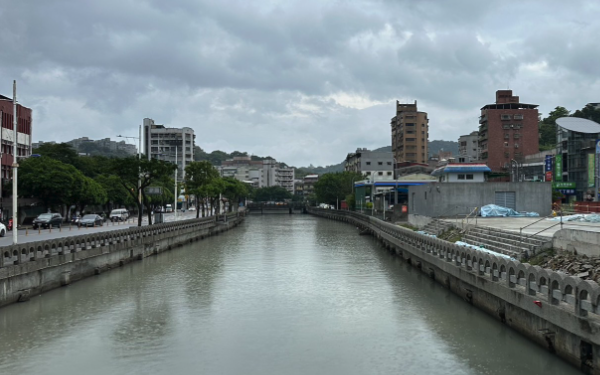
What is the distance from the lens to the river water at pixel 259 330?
53.0ft

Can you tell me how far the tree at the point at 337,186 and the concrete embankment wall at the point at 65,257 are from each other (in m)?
99.0

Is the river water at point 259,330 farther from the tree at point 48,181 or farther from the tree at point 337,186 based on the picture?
the tree at point 337,186

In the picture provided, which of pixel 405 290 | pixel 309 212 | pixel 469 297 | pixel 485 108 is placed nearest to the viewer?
pixel 469 297

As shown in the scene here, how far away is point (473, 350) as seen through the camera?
1772 cm

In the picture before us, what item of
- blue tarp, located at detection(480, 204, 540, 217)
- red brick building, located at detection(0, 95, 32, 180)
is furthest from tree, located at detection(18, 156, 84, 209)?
blue tarp, located at detection(480, 204, 540, 217)

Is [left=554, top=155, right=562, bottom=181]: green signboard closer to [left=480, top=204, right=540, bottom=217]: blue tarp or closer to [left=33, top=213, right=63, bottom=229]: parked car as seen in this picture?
[left=480, top=204, right=540, bottom=217]: blue tarp

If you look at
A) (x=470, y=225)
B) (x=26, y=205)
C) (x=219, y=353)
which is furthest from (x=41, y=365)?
(x=26, y=205)

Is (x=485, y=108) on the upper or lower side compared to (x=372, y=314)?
upper

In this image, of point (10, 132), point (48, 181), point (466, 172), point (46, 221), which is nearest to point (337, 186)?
point (466, 172)

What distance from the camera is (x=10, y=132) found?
213ft

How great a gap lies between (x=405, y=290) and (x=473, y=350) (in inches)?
450

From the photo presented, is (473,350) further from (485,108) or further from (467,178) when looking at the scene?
(485,108)

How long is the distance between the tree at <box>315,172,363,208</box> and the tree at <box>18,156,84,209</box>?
85155mm

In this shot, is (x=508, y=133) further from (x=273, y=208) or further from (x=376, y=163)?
(x=273, y=208)
